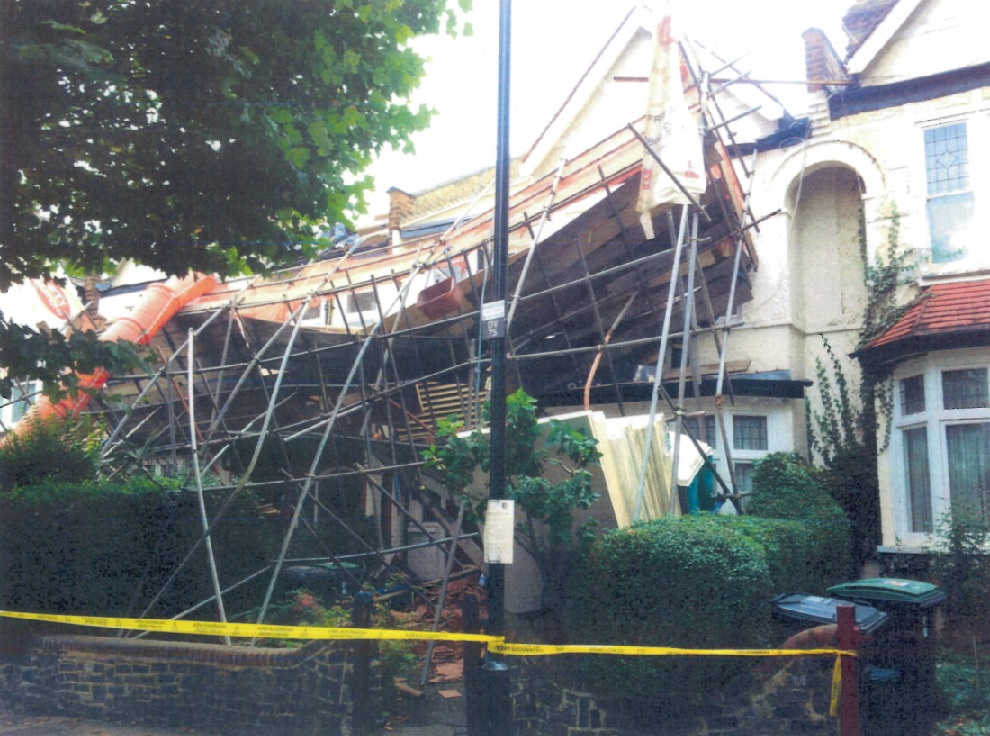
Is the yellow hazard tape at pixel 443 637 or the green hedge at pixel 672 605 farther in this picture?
the green hedge at pixel 672 605

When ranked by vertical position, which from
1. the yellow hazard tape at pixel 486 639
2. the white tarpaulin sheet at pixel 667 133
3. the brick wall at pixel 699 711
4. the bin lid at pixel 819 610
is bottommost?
the brick wall at pixel 699 711

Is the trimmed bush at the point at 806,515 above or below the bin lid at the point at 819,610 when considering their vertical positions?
above

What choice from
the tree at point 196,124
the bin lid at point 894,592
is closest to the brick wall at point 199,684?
the tree at point 196,124

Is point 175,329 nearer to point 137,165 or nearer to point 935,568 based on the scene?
point 137,165

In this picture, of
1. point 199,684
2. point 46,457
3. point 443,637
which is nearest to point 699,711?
point 443,637

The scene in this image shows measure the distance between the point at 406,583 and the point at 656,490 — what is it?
12.5ft

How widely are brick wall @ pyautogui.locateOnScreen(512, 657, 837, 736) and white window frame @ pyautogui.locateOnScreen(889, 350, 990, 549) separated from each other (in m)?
4.36

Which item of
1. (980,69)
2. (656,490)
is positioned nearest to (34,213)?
(656,490)

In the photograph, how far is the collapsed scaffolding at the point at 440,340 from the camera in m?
12.3

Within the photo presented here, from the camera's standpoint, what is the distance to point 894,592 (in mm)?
7773

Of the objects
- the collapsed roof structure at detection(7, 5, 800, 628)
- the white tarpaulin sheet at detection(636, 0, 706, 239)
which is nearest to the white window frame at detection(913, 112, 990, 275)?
the collapsed roof structure at detection(7, 5, 800, 628)

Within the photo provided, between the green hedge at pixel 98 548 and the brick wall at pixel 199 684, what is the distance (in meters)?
0.72

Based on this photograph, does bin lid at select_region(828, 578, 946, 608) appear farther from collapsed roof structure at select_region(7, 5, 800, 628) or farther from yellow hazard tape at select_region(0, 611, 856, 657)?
collapsed roof structure at select_region(7, 5, 800, 628)

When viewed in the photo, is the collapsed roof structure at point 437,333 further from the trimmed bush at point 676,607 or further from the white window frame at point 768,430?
the trimmed bush at point 676,607
